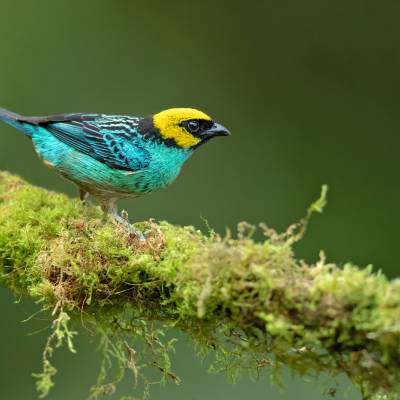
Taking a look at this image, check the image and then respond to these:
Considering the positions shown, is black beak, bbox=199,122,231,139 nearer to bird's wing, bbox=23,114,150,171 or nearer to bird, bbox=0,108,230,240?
bird, bbox=0,108,230,240

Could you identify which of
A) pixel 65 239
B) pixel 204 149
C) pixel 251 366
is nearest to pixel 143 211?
pixel 204 149

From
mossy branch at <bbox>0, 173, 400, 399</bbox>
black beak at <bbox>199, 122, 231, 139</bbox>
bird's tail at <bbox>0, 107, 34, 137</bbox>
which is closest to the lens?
mossy branch at <bbox>0, 173, 400, 399</bbox>

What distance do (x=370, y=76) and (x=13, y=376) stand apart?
4.89m

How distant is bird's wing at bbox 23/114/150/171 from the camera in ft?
13.9

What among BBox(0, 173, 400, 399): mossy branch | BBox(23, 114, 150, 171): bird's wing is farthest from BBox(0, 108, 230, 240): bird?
BBox(0, 173, 400, 399): mossy branch

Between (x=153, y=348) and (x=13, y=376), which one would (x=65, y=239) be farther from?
(x=13, y=376)

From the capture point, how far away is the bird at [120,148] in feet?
13.9

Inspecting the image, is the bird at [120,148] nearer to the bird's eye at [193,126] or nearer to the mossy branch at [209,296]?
the bird's eye at [193,126]

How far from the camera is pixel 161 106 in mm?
7586

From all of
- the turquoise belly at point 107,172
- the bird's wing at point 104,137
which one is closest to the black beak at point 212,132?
the turquoise belly at point 107,172

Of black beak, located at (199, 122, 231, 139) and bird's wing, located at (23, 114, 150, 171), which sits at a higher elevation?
black beak, located at (199, 122, 231, 139)

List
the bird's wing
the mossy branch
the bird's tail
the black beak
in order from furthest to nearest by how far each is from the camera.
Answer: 1. the bird's tail
2. the black beak
3. the bird's wing
4. the mossy branch

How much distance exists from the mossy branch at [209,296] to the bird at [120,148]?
0.75 m

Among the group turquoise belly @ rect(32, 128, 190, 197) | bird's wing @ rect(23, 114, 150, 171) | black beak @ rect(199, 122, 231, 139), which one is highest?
black beak @ rect(199, 122, 231, 139)
